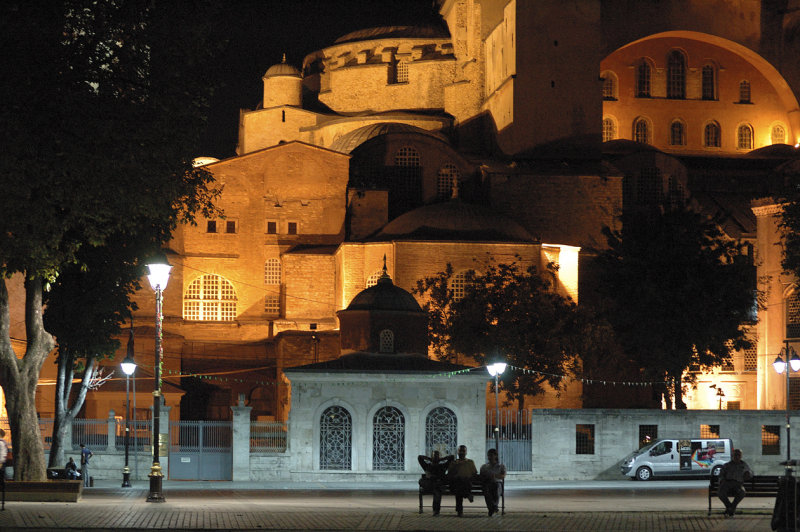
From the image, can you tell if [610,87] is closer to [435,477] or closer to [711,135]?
[711,135]

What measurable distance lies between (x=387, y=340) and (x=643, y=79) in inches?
1304

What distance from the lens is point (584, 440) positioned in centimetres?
3428

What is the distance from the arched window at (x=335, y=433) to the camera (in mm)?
32188

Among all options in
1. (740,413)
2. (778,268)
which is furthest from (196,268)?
(740,413)

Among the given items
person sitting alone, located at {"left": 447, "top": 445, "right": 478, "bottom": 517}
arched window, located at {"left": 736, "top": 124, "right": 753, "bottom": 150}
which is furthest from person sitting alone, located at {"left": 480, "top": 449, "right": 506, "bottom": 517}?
arched window, located at {"left": 736, "top": 124, "right": 753, "bottom": 150}

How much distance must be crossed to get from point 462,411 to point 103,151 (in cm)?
1513

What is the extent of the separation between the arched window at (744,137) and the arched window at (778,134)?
1.22 meters

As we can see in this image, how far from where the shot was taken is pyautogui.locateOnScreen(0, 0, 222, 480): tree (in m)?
19.2

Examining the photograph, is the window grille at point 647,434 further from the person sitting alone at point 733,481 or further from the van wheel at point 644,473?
the person sitting alone at point 733,481

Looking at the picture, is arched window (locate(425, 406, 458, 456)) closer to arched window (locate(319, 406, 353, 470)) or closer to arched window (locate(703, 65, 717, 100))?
arched window (locate(319, 406, 353, 470))

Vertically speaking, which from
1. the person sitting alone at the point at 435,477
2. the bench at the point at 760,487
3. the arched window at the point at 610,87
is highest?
the arched window at the point at 610,87

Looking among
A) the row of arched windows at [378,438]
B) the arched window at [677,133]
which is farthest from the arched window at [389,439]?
the arched window at [677,133]

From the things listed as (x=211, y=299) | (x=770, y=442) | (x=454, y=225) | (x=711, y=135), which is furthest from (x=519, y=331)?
(x=711, y=135)

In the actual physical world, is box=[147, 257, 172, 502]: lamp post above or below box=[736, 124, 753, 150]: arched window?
below
